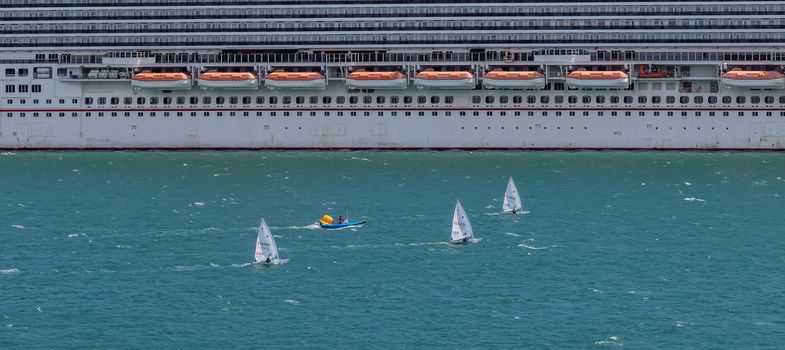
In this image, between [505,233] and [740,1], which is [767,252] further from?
[740,1]

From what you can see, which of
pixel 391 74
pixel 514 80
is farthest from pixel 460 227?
pixel 391 74

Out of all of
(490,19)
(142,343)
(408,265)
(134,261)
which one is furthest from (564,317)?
(490,19)

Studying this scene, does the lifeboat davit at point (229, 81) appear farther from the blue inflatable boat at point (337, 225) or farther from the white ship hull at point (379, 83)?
the blue inflatable boat at point (337, 225)

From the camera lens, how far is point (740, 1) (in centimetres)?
12312

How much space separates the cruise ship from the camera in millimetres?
122125

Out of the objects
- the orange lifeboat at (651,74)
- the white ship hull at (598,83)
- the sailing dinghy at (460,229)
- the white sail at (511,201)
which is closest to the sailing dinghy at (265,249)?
the sailing dinghy at (460,229)

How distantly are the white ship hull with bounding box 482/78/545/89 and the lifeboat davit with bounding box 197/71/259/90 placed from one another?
59.2 ft

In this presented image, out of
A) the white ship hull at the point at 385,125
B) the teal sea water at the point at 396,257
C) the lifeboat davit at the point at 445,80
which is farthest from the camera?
the lifeboat davit at the point at 445,80

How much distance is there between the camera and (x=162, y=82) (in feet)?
409

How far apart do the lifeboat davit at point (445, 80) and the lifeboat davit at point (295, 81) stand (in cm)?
755

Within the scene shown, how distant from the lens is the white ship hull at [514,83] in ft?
399

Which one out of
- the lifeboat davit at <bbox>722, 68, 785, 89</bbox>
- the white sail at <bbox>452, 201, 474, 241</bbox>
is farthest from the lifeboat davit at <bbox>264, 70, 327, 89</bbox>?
the white sail at <bbox>452, 201, 474, 241</bbox>

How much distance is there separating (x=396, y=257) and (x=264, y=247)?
6468mm

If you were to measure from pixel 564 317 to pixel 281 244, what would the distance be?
830 inches
